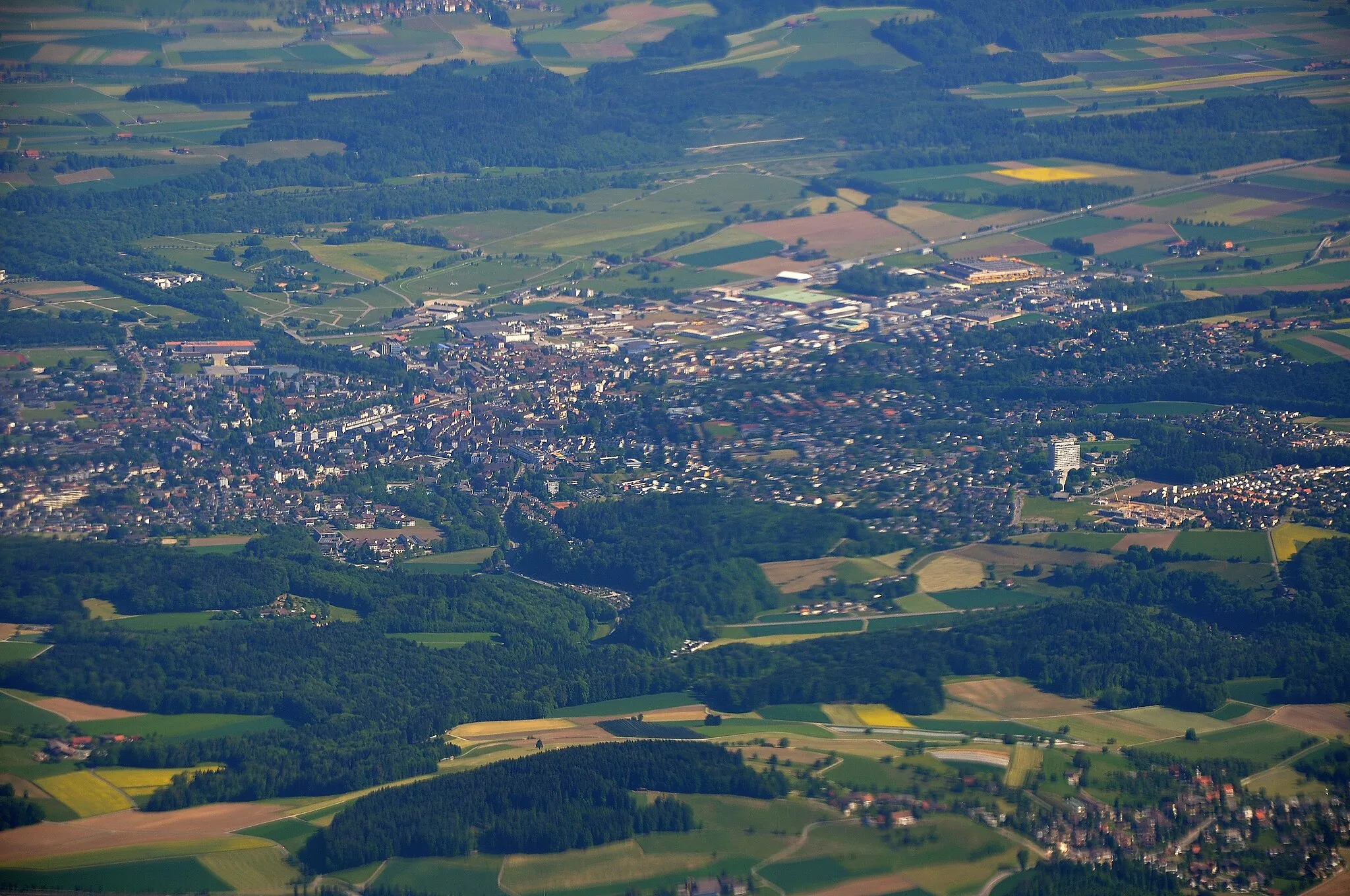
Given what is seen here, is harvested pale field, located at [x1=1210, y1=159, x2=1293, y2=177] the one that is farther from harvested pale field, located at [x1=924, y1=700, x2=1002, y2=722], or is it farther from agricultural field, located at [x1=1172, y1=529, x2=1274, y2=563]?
harvested pale field, located at [x1=924, y1=700, x2=1002, y2=722]

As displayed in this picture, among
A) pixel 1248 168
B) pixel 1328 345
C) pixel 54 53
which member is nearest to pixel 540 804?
pixel 1328 345

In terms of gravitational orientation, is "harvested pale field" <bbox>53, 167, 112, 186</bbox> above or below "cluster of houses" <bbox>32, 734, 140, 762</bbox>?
below

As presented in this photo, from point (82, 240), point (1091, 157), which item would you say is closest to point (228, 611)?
point (82, 240)

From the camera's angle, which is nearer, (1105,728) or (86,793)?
(86,793)

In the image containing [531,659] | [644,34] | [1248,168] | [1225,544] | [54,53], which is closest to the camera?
[531,659]

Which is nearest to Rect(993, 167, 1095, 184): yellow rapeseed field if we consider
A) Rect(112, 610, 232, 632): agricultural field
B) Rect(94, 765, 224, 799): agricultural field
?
Rect(112, 610, 232, 632): agricultural field

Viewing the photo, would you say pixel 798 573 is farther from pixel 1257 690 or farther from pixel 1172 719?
pixel 1257 690

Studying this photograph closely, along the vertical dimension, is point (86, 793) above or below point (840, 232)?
above
